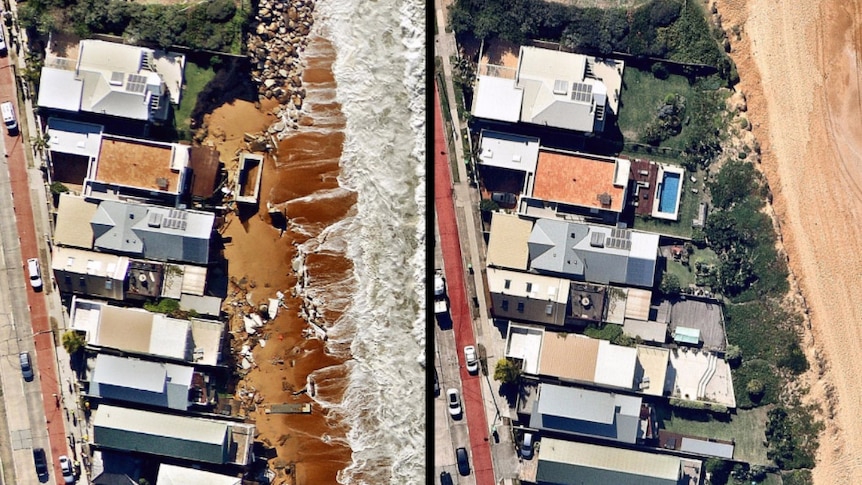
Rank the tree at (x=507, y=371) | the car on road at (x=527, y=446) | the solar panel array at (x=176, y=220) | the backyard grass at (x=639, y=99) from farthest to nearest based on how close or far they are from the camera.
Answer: the backyard grass at (x=639, y=99) → the car on road at (x=527, y=446) → the tree at (x=507, y=371) → the solar panel array at (x=176, y=220)

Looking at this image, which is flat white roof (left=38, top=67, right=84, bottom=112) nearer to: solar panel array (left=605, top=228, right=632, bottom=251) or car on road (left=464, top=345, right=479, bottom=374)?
car on road (left=464, top=345, right=479, bottom=374)

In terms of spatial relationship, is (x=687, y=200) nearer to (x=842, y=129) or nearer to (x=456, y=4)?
(x=842, y=129)

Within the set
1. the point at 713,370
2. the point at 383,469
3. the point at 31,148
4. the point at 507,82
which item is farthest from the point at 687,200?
the point at 31,148

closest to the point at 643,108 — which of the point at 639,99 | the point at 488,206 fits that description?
the point at 639,99

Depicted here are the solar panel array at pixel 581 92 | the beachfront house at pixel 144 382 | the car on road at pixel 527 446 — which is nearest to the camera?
the beachfront house at pixel 144 382

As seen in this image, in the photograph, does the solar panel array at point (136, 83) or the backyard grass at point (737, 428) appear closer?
the solar panel array at point (136, 83)

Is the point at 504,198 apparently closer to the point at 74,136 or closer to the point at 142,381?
the point at 142,381

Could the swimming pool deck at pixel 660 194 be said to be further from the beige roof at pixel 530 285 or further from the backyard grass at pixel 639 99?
the beige roof at pixel 530 285

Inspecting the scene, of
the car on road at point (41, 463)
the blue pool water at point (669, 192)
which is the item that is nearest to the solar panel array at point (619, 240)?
the blue pool water at point (669, 192)
